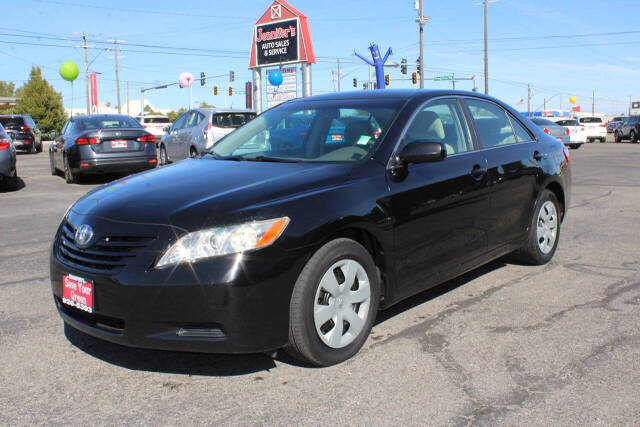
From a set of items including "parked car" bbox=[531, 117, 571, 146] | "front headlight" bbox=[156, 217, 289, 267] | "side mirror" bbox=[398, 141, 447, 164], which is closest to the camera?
"front headlight" bbox=[156, 217, 289, 267]

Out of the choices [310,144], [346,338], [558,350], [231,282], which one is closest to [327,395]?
[346,338]

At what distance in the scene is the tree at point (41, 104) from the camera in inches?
2336

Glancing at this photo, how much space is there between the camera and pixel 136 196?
3611 mm

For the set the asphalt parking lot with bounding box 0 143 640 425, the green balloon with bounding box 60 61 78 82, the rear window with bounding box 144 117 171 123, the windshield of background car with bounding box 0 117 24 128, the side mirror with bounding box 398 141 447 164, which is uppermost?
the green balloon with bounding box 60 61 78 82

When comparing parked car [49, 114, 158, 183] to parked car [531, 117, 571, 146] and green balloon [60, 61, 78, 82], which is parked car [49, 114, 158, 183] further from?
green balloon [60, 61, 78, 82]

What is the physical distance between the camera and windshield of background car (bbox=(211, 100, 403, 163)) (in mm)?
4172

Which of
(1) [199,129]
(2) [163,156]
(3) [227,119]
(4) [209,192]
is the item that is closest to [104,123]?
(1) [199,129]

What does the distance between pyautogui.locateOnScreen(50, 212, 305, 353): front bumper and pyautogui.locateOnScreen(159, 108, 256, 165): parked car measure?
1111 cm

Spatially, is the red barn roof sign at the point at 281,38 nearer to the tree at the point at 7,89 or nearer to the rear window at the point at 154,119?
the rear window at the point at 154,119

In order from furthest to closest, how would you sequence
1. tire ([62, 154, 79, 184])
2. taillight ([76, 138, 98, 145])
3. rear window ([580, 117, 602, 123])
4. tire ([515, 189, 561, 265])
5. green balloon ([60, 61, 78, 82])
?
rear window ([580, 117, 602, 123]) < green balloon ([60, 61, 78, 82]) < tire ([62, 154, 79, 184]) < taillight ([76, 138, 98, 145]) < tire ([515, 189, 561, 265])

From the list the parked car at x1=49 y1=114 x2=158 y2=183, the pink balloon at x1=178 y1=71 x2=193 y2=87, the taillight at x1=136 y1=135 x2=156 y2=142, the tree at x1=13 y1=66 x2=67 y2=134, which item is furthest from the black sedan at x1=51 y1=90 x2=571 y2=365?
the tree at x1=13 y1=66 x2=67 y2=134

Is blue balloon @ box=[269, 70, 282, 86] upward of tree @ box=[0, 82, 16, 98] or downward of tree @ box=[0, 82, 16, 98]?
downward

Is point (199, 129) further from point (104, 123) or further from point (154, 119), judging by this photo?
point (154, 119)

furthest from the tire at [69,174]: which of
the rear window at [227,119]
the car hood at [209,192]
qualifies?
Answer: the car hood at [209,192]
